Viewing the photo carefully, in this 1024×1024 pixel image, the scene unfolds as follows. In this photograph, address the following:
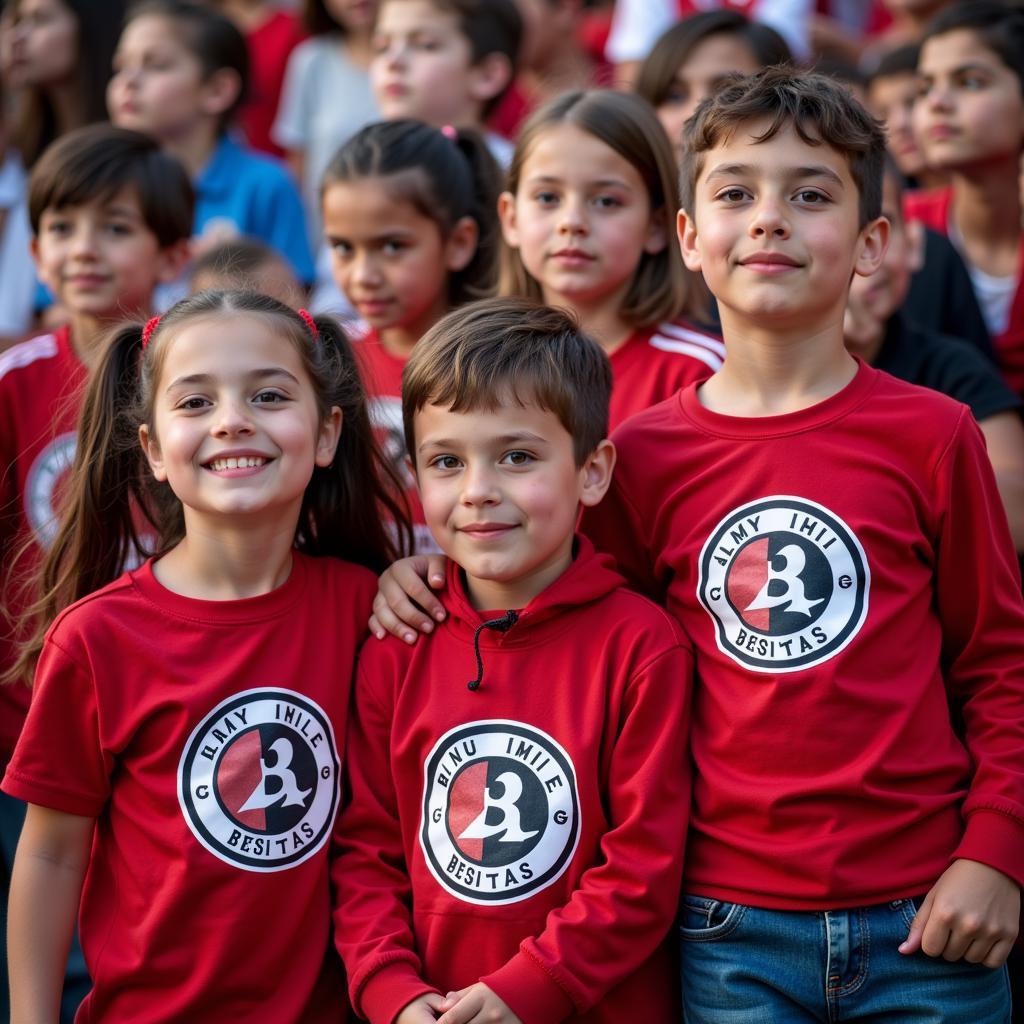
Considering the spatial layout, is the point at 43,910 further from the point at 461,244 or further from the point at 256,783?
the point at 461,244

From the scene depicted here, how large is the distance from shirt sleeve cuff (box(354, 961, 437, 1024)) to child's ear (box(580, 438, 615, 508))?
90 cm

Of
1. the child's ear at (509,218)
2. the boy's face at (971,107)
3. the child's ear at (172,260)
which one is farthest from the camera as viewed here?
the boy's face at (971,107)

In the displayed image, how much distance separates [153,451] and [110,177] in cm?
135

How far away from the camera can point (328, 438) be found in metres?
2.78

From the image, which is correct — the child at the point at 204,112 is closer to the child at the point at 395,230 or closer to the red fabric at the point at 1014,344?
the child at the point at 395,230

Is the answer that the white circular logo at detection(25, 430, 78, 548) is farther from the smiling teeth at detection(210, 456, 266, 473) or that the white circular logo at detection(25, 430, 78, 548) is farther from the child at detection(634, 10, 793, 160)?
the child at detection(634, 10, 793, 160)

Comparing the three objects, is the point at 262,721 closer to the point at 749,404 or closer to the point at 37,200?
the point at 749,404

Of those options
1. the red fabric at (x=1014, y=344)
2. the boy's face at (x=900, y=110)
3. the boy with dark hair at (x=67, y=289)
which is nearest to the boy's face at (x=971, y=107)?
the red fabric at (x=1014, y=344)

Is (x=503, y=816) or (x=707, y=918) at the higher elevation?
(x=503, y=816)

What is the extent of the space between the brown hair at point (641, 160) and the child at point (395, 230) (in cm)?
28

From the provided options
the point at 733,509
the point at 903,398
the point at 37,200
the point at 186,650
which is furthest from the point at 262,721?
the point at 37,200

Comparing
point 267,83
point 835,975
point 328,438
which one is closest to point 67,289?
point 328,438

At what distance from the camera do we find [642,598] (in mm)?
2504

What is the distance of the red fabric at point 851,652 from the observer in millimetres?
2336
